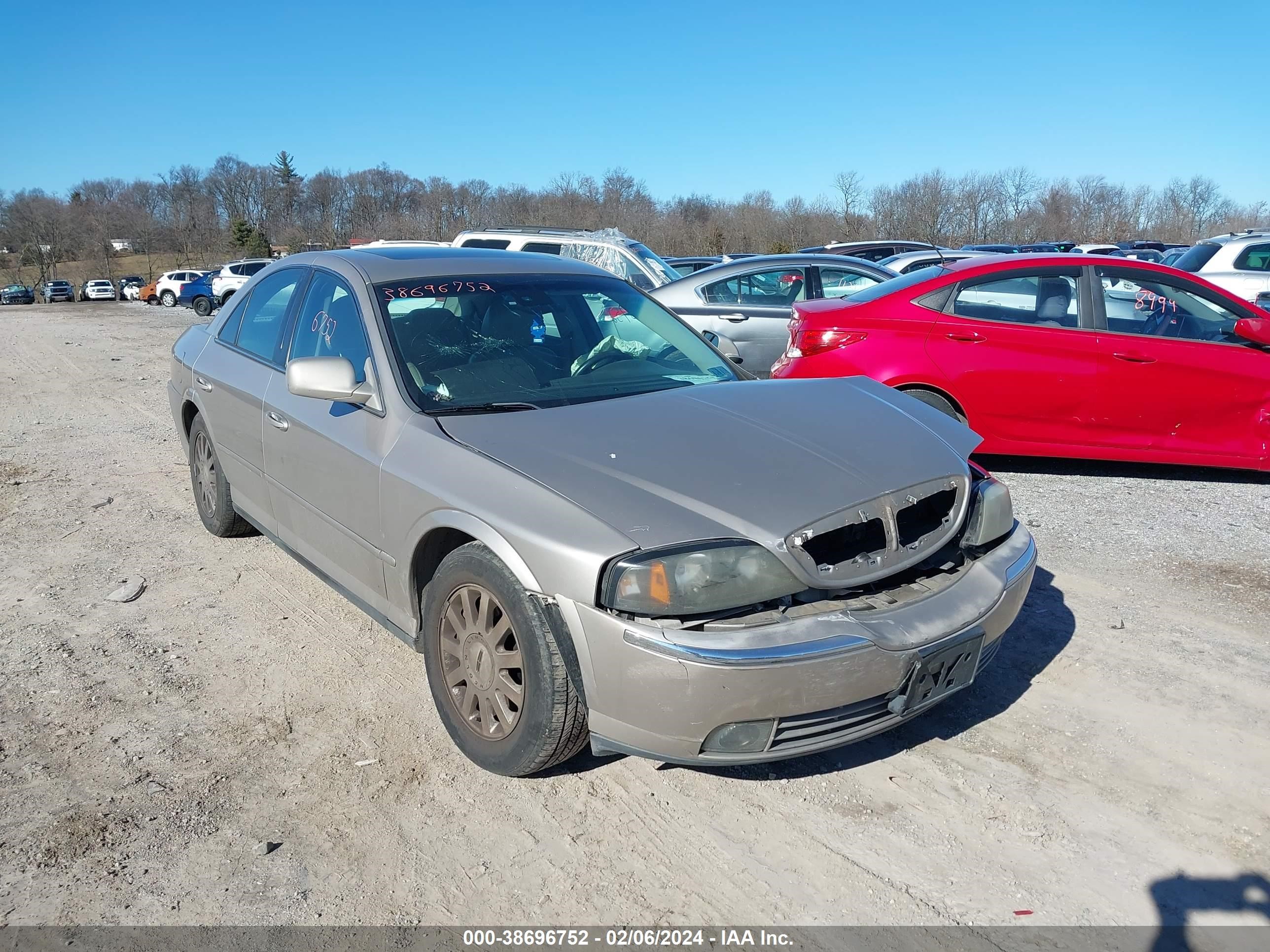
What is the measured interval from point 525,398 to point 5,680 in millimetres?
2420

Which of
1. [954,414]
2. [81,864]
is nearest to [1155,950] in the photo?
[81,864]

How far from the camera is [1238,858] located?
2.73 m

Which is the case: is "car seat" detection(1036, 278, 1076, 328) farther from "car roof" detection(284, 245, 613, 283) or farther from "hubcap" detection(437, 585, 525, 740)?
"hubcap" detection(437, 585, 525, 740)

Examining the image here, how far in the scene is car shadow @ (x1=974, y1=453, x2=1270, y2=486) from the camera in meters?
6.76

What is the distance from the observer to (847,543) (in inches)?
115

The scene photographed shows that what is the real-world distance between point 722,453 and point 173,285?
40140 millimetres

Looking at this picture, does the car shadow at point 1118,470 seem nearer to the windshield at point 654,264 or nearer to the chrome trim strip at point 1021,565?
the chrome trim strip at point 1021,565

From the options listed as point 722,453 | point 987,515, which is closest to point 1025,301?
point 987,515

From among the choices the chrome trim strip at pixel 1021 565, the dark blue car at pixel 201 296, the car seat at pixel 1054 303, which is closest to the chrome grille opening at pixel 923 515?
the chrome trim strip at pixel 1021 565

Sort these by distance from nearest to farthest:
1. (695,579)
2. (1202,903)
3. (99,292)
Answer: (1202,903) → (695,579) → (99,292)

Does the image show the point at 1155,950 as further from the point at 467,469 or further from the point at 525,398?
the point at 525,398

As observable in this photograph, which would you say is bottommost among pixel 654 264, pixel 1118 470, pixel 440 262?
pixel 1118 470

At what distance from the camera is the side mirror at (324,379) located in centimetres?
352

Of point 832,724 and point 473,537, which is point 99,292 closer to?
point 473,537
